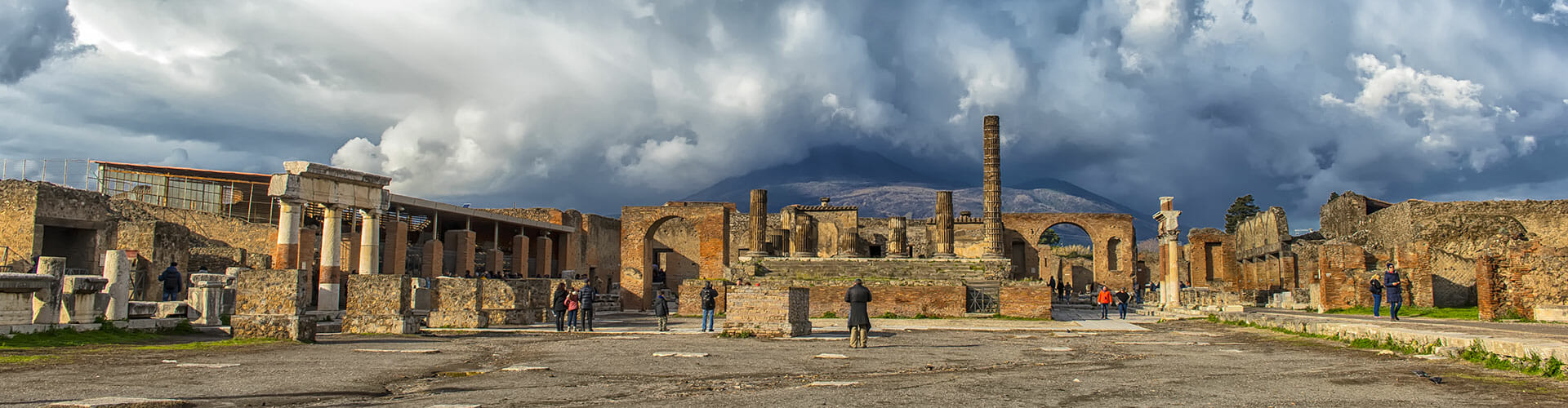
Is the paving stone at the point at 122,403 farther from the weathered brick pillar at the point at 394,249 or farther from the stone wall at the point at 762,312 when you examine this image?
the weathered brick pillar at the point at 394,249

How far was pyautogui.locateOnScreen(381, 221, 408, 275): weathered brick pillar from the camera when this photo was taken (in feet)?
107

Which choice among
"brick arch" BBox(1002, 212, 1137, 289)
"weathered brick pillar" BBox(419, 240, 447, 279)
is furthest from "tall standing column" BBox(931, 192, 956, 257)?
"weathered brick pillar" BBox(419, 240, 447, 279)

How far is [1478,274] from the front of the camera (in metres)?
18.1

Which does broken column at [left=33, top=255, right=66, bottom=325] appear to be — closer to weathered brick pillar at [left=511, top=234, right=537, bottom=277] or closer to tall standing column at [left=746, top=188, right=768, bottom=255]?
tall standing column at [left=746, top=188, right=768, bottom=255]

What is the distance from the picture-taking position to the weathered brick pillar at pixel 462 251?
117 feet

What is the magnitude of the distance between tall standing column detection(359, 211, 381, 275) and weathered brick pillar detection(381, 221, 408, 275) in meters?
7.86

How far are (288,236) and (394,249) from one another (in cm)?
1056

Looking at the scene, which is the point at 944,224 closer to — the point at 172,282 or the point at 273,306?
the point at 172,282

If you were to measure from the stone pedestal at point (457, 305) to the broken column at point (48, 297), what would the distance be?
690 cm

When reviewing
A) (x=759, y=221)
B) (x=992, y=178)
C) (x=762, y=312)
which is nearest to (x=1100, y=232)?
(x=992, y=178)

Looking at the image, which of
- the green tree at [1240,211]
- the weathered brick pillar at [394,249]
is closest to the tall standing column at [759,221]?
the weathered brick pillar at [394,249]

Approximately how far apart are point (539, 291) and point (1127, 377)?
15.8m

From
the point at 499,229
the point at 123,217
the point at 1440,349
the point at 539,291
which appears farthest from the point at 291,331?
the point at 499,229

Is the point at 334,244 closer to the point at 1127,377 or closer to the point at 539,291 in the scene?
the point at 539,291
